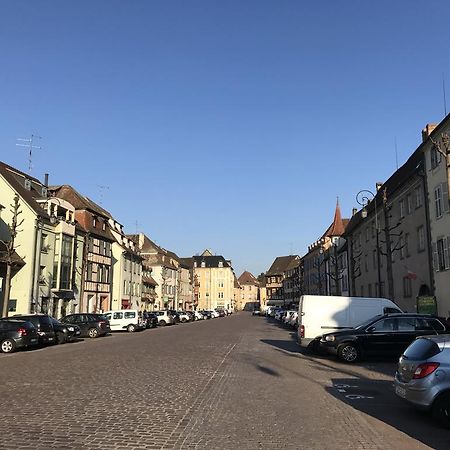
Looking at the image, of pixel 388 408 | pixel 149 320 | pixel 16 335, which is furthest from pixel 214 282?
→ pixel 388 408

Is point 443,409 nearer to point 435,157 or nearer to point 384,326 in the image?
point 384,326

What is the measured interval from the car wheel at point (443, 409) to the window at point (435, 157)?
2370 centimetres

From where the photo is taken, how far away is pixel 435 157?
30.5 metres

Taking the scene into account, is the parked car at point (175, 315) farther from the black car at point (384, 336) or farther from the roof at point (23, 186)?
the black car at point (384, 336)

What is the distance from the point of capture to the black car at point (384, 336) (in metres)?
18.1

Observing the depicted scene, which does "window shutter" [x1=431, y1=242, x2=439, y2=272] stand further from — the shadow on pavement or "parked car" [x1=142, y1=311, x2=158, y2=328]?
"parked car" [x1=142, y1=311, x2=158, y2=328]

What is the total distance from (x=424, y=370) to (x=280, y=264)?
6110 inches

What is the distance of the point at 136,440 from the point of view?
7191 millimetres

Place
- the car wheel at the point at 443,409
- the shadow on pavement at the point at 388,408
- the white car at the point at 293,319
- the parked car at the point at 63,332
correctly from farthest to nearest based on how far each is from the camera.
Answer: the white car at the point at 293,319
the parked car at the point at 63,332
the car wheel at the point at 443,409
the shadow on pavement at the point at 388,408

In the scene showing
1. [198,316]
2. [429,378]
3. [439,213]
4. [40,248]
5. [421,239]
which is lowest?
[198,316]

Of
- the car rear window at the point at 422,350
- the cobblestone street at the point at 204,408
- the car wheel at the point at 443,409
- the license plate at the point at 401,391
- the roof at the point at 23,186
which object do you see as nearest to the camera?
the cobblestone street at the point at 204,408

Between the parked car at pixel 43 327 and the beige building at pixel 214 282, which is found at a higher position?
the beige building at pixel 214 282

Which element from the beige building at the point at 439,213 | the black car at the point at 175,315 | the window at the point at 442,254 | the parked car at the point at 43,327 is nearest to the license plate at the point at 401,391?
the parked car at the point at 43,327

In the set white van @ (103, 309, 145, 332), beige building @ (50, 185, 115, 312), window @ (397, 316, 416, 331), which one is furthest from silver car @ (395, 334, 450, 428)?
beige building @ (50, 185, 115, 312)
